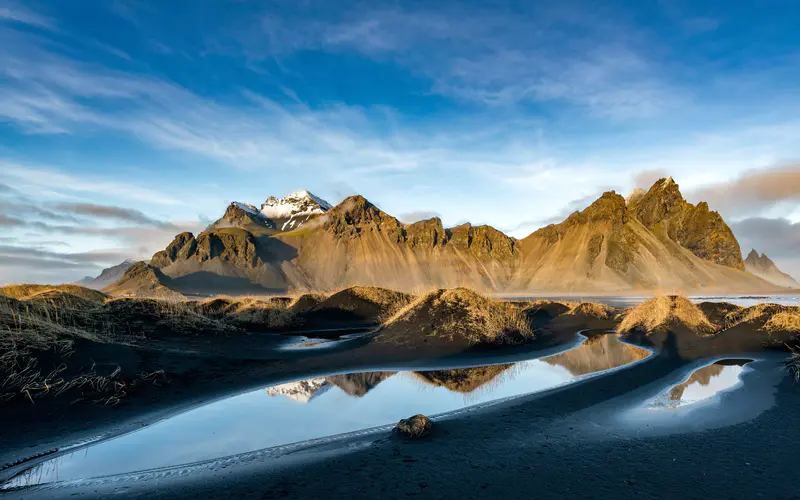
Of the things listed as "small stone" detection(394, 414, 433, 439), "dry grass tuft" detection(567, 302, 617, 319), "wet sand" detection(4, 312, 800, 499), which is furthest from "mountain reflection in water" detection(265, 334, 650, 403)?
"dry grass tuft" detection(567, 302, 617, 319)

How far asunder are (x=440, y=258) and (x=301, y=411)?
14885cm

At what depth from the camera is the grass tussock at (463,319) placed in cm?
1844

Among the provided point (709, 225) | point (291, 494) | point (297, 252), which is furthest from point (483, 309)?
point (709, 225)

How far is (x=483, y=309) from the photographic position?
20062mm

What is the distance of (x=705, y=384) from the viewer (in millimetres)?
11180

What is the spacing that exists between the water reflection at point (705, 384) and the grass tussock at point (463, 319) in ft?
24.7

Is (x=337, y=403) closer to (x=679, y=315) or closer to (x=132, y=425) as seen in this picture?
(x=132, y=425)

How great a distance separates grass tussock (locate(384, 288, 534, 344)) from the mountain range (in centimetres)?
11279

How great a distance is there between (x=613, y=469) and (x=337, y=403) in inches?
239

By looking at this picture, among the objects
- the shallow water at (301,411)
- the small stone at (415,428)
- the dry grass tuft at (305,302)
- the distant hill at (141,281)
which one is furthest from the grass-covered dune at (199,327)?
the distant hill at (141,281)

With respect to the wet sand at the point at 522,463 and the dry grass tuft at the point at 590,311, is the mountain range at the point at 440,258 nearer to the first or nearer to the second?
the dry grass tuft at the point at 590,311

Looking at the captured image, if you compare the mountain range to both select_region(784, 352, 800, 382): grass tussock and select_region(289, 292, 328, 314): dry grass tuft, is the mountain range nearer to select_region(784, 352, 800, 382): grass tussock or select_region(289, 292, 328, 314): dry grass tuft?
select_region(289, 292, 328, 314): dry grass tuft

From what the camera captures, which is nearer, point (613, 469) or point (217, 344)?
point (613, 469)

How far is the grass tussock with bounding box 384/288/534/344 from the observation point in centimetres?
1844
